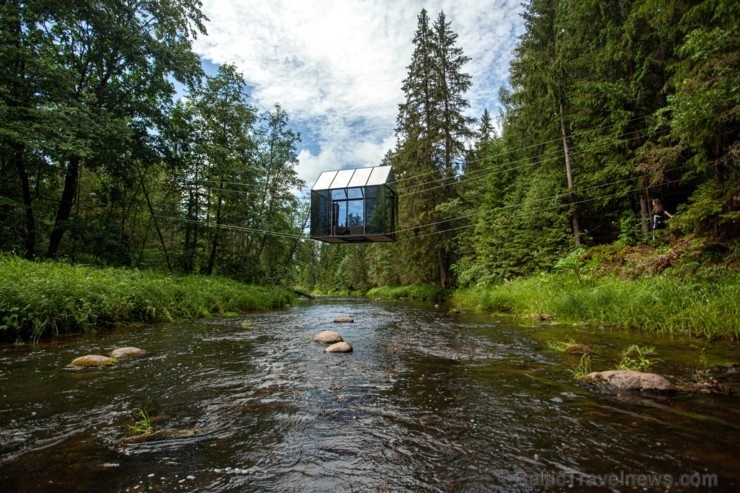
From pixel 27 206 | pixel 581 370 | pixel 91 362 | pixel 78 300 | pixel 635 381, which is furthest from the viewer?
pixel 27 206

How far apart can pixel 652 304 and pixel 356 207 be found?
895cm

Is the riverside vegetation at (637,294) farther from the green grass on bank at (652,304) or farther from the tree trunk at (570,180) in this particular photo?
the tree trunk at (570,180)

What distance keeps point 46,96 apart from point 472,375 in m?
15.5

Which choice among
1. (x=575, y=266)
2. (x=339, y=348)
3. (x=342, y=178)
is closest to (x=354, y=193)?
(x=342, y=178)

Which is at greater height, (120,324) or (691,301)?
(691,301)

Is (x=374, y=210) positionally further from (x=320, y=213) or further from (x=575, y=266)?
(x=575, y=266)

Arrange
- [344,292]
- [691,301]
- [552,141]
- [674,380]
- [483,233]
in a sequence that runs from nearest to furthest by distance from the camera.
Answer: [674,380]
[691,301]
[552,141]
[483,233]
[344,292]

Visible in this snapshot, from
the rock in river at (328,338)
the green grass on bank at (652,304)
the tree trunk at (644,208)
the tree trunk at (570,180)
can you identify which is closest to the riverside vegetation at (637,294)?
the green grass on bank at (652,304)

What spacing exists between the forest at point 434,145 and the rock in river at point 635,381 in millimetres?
5374

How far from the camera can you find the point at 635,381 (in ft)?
12.8

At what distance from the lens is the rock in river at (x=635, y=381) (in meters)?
3.80

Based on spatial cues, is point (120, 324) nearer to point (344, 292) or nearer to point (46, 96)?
point (46, 96)

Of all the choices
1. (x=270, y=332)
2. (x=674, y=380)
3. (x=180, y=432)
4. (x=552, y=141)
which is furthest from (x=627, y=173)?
(x=180, y=432)

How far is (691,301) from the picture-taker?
23.0ft
